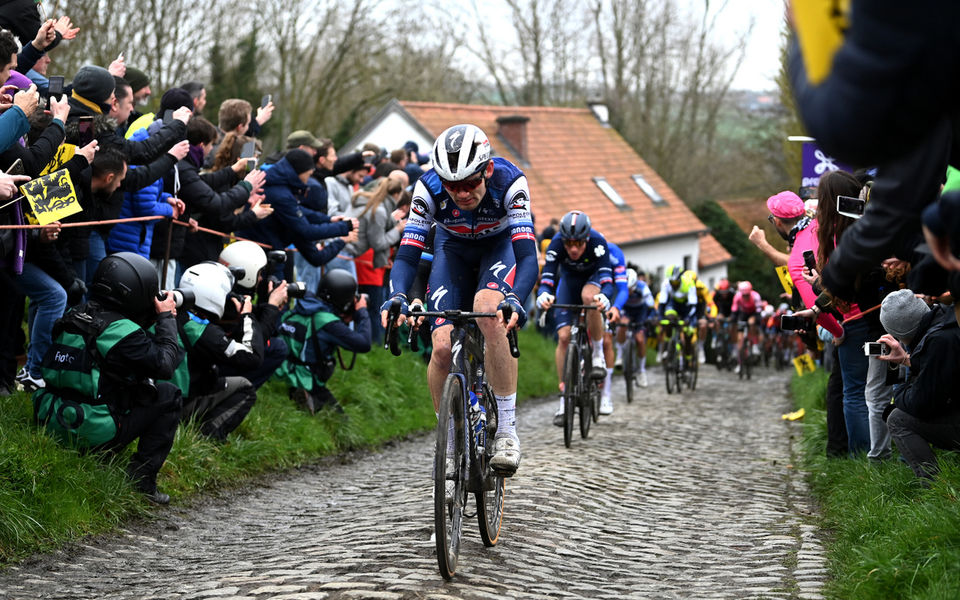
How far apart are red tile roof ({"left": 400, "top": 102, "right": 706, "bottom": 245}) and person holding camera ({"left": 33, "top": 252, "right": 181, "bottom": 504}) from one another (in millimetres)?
31299

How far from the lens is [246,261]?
1006 cm

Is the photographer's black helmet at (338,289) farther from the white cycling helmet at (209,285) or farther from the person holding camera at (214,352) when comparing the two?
the white cycling helmet at (209,285)

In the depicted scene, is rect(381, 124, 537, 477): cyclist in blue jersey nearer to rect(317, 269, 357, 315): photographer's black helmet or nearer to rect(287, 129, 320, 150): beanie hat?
rect(317, 269, 357, 315): photographer's black helmet

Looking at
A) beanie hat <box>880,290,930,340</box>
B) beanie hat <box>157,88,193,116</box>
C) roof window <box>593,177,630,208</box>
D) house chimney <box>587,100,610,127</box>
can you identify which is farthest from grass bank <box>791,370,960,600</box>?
house chimney <box>587,100,610,127</box>

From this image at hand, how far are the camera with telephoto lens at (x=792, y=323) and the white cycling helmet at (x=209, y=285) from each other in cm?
429

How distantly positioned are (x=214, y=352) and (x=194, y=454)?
82 centimetres

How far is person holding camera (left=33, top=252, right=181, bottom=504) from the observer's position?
24.9 ft

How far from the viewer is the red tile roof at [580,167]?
42250mm

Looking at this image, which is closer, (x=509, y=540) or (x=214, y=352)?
(x=509, y=540)

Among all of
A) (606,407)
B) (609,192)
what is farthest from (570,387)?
(609,192)

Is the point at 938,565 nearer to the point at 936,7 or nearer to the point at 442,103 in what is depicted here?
the point at 936,7

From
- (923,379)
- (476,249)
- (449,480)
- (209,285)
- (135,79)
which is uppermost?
(135,79)

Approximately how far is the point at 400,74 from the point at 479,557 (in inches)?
1440

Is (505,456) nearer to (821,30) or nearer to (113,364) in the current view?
(113,364)
